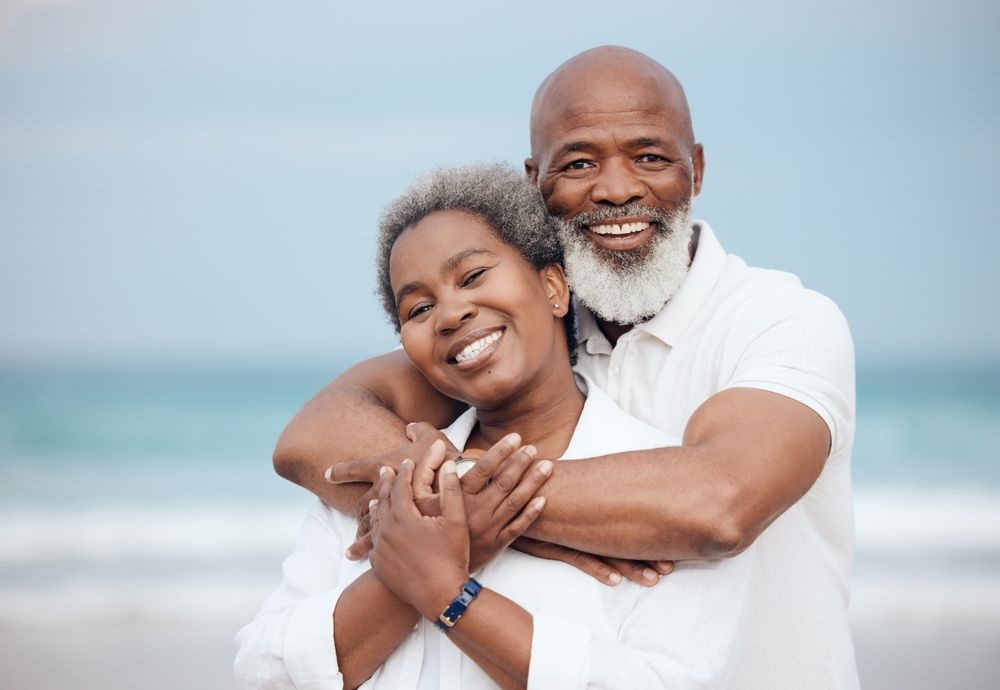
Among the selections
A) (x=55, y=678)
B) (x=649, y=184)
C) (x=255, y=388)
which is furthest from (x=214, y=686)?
(x=255, y=388)

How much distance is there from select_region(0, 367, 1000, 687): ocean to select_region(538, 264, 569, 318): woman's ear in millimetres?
6461

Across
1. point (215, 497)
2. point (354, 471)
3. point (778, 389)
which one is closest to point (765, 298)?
point (778, 389)

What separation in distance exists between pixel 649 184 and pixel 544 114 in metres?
0.41

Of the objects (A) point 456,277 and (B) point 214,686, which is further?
(B) point 214,686

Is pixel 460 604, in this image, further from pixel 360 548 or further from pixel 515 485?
pixel 360 548

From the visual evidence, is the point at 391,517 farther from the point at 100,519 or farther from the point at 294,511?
the point at 100,519

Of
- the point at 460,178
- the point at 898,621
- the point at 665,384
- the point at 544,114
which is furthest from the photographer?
the point at 898,621

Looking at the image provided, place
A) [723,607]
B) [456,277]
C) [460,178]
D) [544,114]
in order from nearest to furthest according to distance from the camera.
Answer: [723,607]
[456,277]
[460,178]
[544,114]

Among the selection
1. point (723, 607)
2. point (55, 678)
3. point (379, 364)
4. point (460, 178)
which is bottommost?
point (55, 678)

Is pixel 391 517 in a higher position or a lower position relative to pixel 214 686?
higher

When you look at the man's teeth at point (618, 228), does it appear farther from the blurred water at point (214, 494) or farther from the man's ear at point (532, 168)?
the blurred water at point (214, 494)

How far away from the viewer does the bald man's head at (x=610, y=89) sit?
10.1 feet

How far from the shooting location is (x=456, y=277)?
2484 millimetres

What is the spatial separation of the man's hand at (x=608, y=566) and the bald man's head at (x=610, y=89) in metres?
1.36
